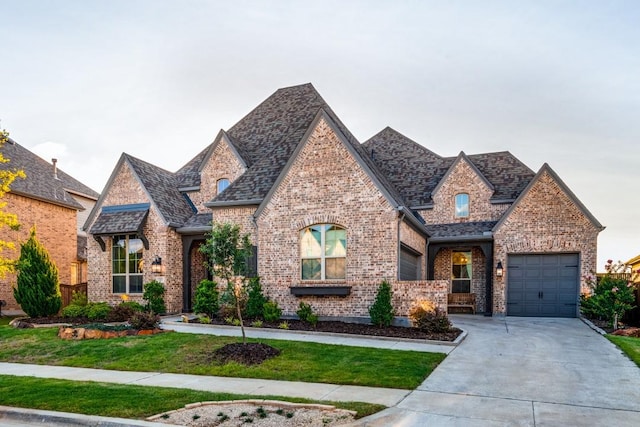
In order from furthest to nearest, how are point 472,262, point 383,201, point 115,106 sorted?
1. point 472,262
2. point 115,106
3. point 383,201

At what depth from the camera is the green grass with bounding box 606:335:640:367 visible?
9391 mm

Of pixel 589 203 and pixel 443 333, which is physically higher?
pixel 589 203

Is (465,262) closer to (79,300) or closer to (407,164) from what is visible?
(407,164)

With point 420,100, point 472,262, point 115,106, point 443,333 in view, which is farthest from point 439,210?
point 115,106

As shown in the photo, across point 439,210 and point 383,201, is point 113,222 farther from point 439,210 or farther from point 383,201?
point 439,210

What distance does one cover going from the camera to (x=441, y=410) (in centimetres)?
598

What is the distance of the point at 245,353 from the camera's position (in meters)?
9.35

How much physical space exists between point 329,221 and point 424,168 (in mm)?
10418

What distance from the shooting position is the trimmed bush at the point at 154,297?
17.1 meters

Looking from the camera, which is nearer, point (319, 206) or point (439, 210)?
point (319, 206)

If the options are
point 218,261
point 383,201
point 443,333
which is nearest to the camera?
point 218,261

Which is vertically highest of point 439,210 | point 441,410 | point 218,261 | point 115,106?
point 115,106

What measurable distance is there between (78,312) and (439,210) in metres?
16.0

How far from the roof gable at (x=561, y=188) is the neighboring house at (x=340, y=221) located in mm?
42
